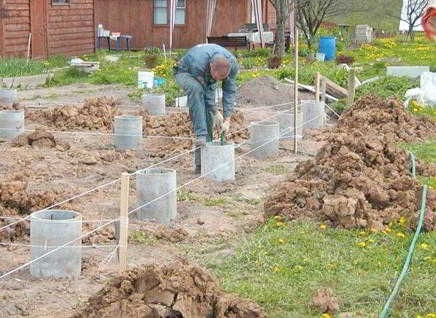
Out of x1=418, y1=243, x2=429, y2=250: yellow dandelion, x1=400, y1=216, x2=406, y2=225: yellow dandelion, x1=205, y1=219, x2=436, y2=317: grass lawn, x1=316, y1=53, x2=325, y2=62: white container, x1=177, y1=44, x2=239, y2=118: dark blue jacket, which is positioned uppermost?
x1=177, y1=44, x2=239, y2=118: dark blue jacket

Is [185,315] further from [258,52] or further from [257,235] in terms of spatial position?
[258,52]

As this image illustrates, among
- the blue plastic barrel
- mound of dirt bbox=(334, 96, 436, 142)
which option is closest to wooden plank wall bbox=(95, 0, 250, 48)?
the blue plastic barrel

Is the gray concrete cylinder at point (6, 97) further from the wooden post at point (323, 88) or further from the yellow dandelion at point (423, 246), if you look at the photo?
the yellow dandelion at point (423, 246)

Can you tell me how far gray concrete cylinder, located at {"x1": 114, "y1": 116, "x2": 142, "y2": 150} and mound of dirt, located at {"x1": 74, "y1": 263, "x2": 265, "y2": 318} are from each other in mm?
7168

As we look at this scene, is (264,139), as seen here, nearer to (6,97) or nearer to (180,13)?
(6,97)

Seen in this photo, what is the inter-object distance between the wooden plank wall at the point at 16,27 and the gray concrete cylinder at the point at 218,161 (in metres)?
15.3

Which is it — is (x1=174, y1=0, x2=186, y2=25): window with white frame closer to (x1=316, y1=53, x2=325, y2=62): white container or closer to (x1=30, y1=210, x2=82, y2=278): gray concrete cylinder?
(x1=316, y1=53, x2=325, y2=62): white container

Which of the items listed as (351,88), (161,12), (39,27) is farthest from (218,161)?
(161,12)

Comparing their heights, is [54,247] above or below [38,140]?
above

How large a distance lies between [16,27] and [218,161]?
1634 cm

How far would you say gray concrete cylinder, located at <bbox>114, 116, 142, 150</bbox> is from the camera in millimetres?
12773

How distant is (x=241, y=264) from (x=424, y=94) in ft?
38.6

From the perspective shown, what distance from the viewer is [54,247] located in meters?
6.79

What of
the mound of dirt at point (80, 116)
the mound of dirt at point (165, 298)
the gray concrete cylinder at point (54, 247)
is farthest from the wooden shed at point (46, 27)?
the mound of dirt at point (165, 298)
